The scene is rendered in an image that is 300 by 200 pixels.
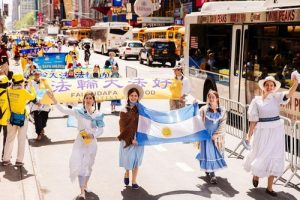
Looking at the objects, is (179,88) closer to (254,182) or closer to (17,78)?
(17,78)

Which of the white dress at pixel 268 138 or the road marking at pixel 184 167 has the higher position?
the white dress at pixel 268 138

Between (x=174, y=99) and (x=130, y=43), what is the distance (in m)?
30.9

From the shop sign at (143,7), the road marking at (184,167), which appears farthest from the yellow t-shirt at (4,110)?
the shop sign at (143,7)

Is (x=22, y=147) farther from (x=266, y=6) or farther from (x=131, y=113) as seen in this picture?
Answer: (x=266, y=6)

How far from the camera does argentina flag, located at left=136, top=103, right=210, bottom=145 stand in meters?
8.51

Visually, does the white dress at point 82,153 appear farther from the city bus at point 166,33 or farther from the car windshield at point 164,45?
the city bus at point 166,33

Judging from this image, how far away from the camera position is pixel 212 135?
8594 millimetres

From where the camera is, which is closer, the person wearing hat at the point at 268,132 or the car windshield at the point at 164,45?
the person wearing hat at the point at 268,132

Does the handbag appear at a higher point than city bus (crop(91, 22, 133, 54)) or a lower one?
lower

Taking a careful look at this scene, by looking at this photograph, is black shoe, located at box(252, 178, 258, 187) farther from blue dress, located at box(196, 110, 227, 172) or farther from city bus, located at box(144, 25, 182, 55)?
city bus, located at box(144, 25, 182, 55)

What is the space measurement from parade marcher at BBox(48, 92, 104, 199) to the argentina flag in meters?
1.01

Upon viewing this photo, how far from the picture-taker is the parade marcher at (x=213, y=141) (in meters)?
8.54

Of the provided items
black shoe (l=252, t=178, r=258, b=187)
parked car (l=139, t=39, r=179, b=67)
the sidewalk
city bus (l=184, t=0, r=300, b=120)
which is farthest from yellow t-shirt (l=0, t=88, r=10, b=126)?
parked car (l=139, t=39, r=179, b=67)

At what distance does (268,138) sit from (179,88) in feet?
18.8
